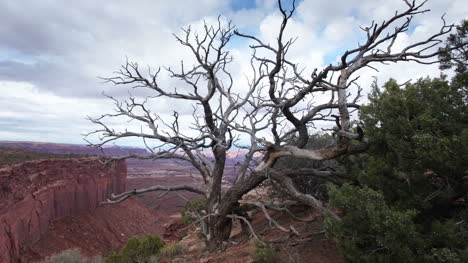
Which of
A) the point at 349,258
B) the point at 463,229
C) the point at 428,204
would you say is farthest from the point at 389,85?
the point at 349,258

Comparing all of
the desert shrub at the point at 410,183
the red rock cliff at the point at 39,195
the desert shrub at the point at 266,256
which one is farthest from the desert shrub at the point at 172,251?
the desert shrub at the point at 410,183

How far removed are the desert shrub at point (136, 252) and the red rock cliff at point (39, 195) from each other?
12.0 ft

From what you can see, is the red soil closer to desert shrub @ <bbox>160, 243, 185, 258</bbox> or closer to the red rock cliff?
the red rock cliff

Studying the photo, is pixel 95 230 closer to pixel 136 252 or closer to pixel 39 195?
pixel 39 195

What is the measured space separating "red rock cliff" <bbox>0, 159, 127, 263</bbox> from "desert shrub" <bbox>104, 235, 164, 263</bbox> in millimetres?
3659

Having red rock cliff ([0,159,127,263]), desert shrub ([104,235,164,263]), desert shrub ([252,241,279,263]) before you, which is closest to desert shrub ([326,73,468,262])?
desert shrub ([252,241,279,263])

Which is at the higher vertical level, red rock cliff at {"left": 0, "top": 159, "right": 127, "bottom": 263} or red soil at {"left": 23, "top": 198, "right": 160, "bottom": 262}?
red rock cliff at {"left": 0, "top": 159, "right": 127, "bottom": 263}

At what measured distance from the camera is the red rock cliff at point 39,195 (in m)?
17.2

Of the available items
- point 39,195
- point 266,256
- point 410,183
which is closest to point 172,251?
point 266,256

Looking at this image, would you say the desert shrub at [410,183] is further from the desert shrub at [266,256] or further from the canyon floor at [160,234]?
the canyon floor at [160,234]

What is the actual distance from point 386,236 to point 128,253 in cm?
1087

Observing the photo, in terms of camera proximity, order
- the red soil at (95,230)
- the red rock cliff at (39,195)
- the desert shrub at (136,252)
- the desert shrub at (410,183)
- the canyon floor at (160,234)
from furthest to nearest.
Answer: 1. the red soil at (95,230)
2. the red rock cliff at (39,195)
3. the desert shrub at (136,252)
4. the canyon floor at (160,234)
5. the desert shrub at (410,183)

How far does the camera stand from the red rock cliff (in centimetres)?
1723

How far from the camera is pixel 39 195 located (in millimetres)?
22781
